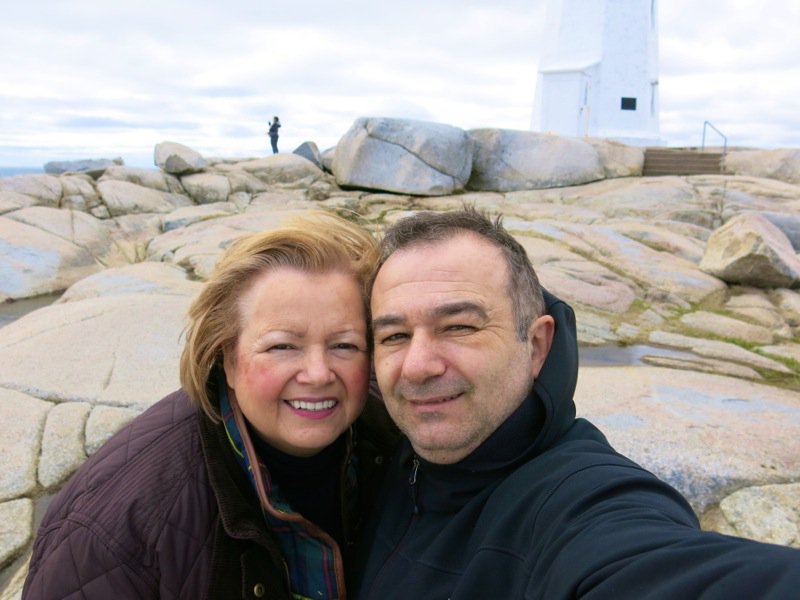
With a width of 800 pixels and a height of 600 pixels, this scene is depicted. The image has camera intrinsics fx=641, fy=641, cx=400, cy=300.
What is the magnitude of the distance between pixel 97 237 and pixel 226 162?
6.92 meters

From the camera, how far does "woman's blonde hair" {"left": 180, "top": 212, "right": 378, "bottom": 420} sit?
209 centimetres

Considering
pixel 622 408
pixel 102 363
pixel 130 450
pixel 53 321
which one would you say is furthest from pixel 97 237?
pixel 130 450

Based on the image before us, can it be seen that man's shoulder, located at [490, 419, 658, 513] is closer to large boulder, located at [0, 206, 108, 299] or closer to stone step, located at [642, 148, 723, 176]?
large boulder, located at [0, 206, 108, 299]

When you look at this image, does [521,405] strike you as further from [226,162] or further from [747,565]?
[226,162]

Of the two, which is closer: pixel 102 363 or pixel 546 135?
pixel 102 363

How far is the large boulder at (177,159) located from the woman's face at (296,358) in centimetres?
1837

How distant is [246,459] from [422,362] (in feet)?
2.05

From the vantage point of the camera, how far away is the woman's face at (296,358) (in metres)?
2.00

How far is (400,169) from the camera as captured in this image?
1636 cm

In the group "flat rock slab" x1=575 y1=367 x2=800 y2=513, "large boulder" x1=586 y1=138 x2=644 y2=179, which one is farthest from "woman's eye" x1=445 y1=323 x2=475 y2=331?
"large boulder" x1=586 y1=138 x2=644 y2=179

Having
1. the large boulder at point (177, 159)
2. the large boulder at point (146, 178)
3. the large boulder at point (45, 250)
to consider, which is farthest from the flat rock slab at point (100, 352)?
the large boulder at point (177, 159)

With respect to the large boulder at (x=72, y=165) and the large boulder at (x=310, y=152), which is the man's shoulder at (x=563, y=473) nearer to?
the large boulder at (x=310, y=152)

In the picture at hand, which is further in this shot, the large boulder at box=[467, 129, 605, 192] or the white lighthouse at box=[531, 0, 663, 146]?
the white lighthouse at box=[531, 0, 663, 146]

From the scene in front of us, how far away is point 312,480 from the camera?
219 cm
